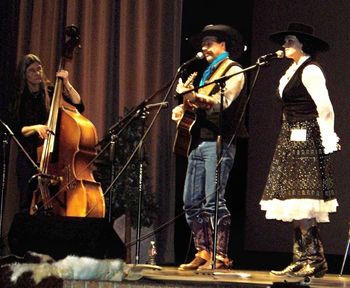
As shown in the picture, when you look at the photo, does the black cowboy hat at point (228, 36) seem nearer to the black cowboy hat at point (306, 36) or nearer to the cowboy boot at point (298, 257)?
the black cowboy hat at point (306, 36)

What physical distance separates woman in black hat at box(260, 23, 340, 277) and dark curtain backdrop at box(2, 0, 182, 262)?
2.98 meters

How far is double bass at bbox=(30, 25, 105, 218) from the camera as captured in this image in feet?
18.0

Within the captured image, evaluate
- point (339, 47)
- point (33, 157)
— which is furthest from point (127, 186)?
point (339, 47)

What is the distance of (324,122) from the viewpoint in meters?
4.90

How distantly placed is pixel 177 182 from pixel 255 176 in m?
0.90

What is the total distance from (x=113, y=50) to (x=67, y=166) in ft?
9.51

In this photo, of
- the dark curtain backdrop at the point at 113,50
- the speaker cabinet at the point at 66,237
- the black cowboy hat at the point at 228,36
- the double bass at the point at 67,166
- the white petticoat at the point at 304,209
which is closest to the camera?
the speaker cabinet at the point at 66,237

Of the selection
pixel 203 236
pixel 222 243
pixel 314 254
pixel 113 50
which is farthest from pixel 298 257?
pixel 113 50

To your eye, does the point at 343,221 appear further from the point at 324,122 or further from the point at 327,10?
the point at 324,122

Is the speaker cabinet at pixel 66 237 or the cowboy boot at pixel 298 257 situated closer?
the speaker cabinet at pixel 66 237

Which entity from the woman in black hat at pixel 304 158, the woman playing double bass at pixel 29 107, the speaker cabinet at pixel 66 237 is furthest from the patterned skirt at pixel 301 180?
the woman playing double bass at pixel 29 107

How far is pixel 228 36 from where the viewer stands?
230 inches

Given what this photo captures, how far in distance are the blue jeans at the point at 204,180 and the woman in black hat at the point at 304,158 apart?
52cm

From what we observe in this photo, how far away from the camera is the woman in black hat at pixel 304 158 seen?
4930 mm
